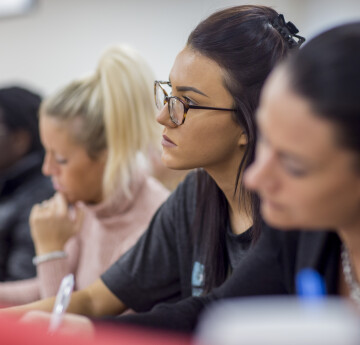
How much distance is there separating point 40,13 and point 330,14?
6.58 feet

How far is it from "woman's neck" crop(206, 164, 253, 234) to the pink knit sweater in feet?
1.38

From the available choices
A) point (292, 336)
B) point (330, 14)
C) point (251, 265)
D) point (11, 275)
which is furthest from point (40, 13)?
point (292, 336)

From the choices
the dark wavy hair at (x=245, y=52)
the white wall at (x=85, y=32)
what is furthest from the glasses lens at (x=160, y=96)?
the white wall at (x=85, y=32)

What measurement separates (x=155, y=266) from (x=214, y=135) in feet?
1.14

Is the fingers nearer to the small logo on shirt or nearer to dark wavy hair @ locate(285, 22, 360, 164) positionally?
the small logo on shirt

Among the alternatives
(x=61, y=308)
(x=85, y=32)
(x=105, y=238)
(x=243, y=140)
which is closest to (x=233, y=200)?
(x=243, y=140)

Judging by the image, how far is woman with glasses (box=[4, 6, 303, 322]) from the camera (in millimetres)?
1057

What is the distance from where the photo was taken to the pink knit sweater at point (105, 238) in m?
1.53

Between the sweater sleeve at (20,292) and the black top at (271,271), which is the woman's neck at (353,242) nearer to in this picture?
the black top at (271,271)

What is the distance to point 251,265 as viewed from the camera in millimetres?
881

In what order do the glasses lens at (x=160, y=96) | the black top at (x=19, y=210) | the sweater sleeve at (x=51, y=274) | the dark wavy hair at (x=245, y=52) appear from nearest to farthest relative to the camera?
1. the dark wavy hair at (x=245, y=52)
2. the glasses lens at (x=160, y=96)
3. the sweater sleeve at (x=51, y=274)
4. the black top at (x=19, y=210)

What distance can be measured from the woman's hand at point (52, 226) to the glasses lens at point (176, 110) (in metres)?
0.64

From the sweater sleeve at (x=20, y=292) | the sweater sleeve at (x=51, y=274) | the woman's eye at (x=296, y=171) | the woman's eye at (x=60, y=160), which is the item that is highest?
the woman's eye at (x=296, y=171)

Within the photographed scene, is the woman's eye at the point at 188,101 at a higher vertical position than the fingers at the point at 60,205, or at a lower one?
higher
